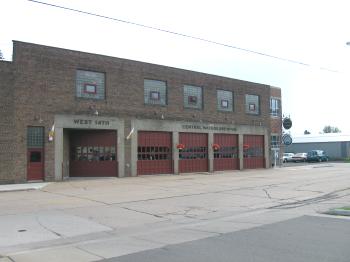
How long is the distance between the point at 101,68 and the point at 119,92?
82.9 inches

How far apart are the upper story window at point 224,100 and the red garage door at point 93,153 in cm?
1189

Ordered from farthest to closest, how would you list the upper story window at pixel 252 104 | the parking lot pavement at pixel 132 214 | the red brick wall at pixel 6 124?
the upper story window at pixel 252 104 → the red brick wall at pixel 6 124 → the parking lot pavement at pixel 132 214

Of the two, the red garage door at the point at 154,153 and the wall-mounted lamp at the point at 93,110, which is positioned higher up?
the wall-mounted lamp at the point at 93,110

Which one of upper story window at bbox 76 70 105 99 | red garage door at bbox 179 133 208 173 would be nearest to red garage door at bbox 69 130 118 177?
upper story window at bbox 76 70 105 99

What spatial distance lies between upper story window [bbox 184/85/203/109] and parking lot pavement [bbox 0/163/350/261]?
13.8 meters

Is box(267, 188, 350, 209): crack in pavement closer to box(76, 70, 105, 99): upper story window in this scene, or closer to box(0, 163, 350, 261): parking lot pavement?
box(0, 163, 350, 261): parking lot pavement

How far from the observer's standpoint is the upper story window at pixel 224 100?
1575 inches

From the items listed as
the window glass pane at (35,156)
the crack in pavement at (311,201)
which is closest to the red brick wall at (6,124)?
the window glass pane at (35,156)

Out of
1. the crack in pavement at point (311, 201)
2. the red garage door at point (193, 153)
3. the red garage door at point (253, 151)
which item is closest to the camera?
the crack in pavement at point (311, 201)

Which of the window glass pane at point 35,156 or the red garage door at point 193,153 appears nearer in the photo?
the window glass pane at point 35,156

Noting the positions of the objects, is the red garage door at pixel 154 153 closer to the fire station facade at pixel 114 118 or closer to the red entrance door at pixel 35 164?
the fire station facade at pixel 114 118

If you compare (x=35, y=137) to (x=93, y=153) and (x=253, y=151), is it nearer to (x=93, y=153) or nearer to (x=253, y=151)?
(x=93, y=153)

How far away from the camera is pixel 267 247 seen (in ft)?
29.1

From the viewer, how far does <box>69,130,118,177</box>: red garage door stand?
104 feet
